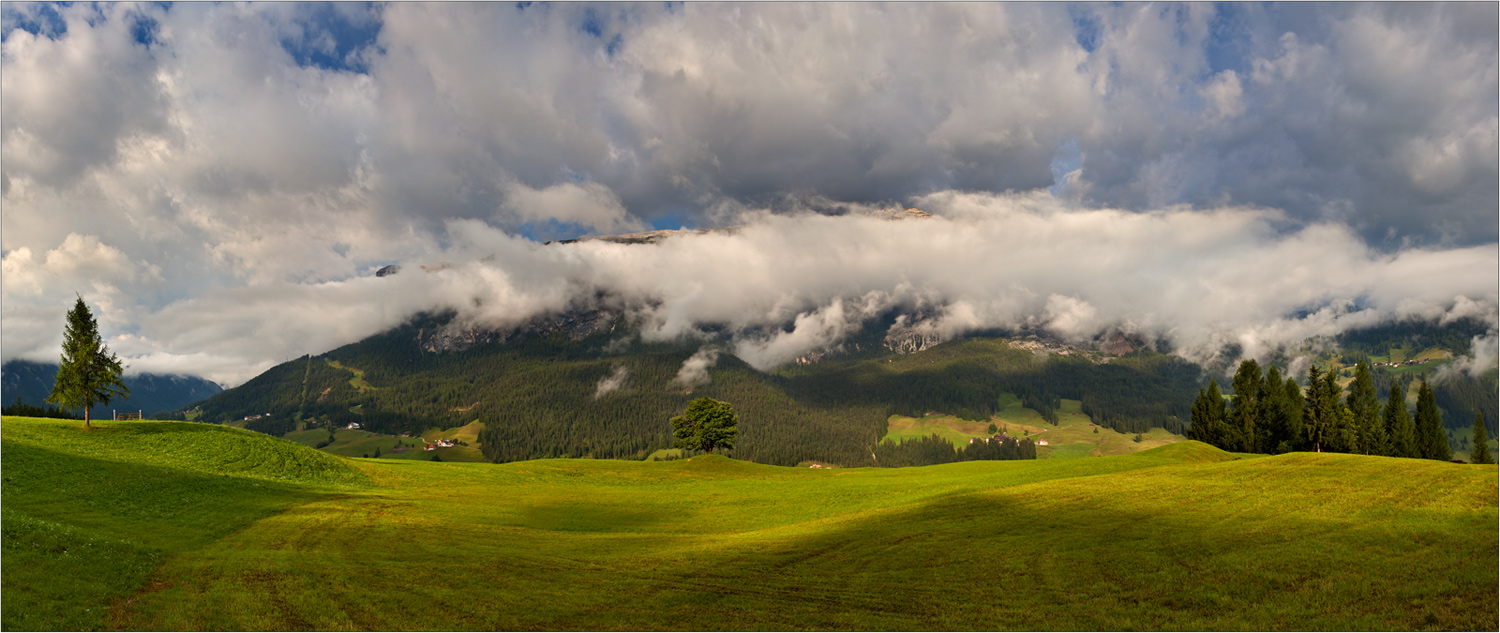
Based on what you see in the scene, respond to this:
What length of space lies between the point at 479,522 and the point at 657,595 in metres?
23.2

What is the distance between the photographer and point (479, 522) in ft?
137

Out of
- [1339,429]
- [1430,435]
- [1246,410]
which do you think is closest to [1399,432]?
[1430,435]

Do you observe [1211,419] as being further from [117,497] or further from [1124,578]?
[117,497]

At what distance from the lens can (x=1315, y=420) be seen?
9181cm

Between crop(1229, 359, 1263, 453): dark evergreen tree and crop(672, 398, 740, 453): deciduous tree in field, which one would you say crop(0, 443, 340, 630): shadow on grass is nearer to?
crop(672, 398, 740, 453): deciduous tree in field

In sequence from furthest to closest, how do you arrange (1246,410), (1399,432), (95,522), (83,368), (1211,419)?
(1211,419), (1246,410), (1399,432), (83,368), (95,522)

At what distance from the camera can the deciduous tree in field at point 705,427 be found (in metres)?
116

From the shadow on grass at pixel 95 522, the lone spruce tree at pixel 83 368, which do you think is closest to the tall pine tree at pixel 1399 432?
the shadow on grass at pixel 95 522

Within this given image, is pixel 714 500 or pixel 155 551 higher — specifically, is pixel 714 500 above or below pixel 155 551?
below

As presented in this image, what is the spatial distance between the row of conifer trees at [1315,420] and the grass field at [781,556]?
190ft

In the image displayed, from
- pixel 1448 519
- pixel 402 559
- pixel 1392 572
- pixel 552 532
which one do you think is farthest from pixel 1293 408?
pixel 402 559

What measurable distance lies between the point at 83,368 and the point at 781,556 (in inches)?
2926

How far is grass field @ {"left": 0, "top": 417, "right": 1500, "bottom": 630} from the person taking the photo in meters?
20.6

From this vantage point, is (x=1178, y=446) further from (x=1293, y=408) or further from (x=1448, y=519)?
(x=1448, y=519)
